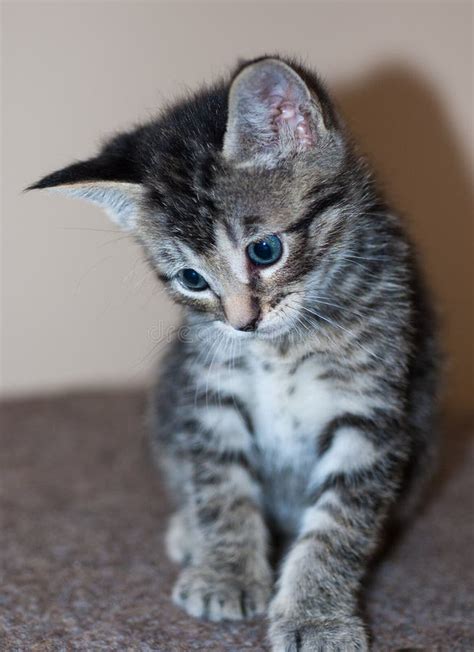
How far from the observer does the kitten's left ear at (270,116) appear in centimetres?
131

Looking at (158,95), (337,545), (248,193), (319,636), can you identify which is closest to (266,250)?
(248,193)

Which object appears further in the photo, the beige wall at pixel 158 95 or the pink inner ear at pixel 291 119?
the beige wall at pixel 158 95

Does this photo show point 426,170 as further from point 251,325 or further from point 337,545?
point 337,545

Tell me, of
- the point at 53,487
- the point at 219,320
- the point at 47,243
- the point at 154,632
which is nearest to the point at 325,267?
the point at 219,320

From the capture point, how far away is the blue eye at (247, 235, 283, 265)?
4.64 ft

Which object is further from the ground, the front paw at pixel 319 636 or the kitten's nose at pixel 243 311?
the kitten's nose at pixel 243 311

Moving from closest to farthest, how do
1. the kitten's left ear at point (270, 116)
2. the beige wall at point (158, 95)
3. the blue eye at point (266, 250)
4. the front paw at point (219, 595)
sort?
the kitten's left ear at point (270, 116)
the blue eye at point (266, 250)
the front paw at point (219, 595)
the beige wall at point (158, 95)

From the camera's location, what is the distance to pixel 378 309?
1557 mm

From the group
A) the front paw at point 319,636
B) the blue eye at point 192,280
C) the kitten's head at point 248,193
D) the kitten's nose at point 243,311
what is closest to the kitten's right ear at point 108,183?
the kitten's head at point 248,193

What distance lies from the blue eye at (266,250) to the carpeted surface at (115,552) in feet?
2.08

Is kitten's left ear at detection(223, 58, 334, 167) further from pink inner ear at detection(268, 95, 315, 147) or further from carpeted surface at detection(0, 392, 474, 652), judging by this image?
carpeted surface at detection(0, 392, 474, 652)

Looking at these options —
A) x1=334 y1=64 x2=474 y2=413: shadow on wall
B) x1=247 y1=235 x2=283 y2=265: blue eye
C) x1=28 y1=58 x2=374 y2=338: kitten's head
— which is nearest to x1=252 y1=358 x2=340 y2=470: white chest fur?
x1=28 y1=58 x2=374 y2=338: kitten's head

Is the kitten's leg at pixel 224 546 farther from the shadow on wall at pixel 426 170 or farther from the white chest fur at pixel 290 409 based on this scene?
the shadow on wall at pixel 426 170

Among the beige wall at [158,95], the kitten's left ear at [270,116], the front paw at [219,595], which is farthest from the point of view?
the beige wall at [158,95]
